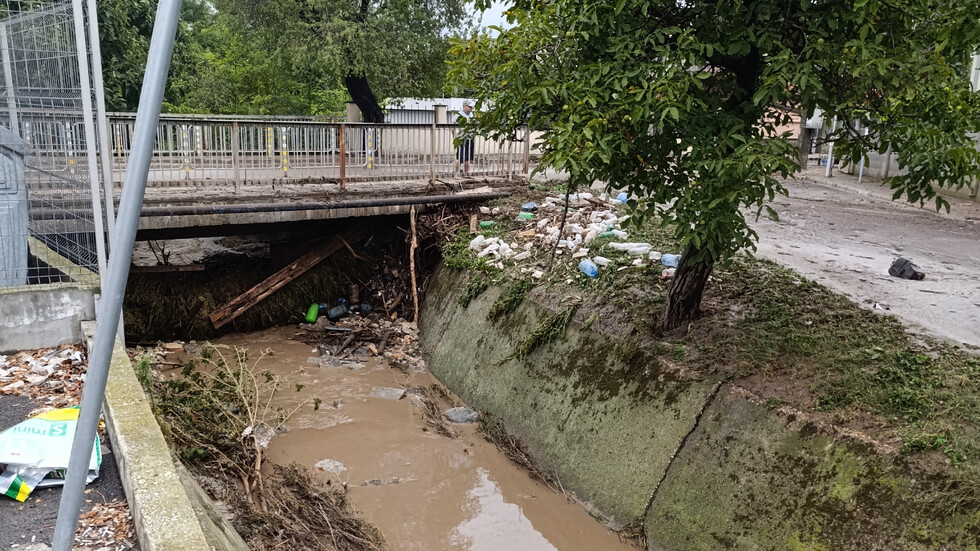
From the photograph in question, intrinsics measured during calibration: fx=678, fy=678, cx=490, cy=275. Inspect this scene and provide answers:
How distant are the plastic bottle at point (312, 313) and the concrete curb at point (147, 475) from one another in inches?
267

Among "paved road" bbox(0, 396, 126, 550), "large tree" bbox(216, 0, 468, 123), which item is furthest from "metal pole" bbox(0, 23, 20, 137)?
"large tree" bbox(216, 0, 468, 123)

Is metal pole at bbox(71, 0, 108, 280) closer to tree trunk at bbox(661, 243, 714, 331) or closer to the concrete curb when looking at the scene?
the concrete curb

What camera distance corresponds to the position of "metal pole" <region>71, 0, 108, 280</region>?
493cm

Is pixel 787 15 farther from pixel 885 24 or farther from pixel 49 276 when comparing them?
pixel 49 276

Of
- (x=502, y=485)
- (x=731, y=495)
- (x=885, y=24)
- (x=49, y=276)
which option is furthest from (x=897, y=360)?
(x=49, y=276)

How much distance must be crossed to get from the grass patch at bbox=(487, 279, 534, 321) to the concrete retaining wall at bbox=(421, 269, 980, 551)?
329 mm

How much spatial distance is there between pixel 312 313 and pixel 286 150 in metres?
2.76

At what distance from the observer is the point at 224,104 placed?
24.6m

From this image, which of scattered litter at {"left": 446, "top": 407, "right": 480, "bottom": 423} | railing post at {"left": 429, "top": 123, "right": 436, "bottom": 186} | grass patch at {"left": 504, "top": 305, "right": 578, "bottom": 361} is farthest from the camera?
railing post at {"left": 429, "top": 123, "right": 436, "bottom": 186}

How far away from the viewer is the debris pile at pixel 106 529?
3293 mm

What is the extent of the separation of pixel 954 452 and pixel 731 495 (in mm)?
1558

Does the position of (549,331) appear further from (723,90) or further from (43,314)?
(43,314)

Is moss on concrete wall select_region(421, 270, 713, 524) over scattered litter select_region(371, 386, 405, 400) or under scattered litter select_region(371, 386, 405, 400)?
over

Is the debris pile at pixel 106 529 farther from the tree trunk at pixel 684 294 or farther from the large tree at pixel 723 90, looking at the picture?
the tree trunk at pixel 684 294
